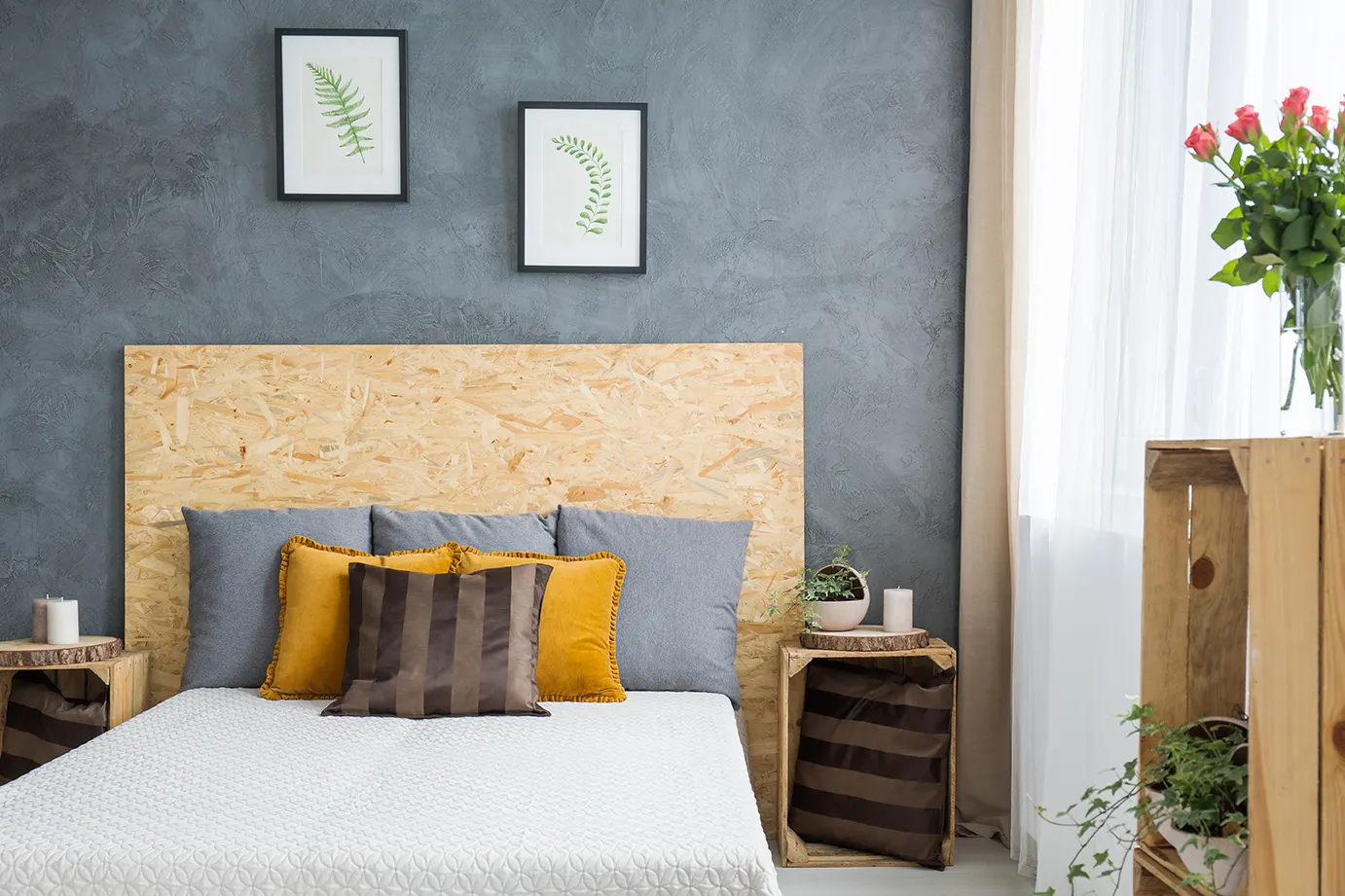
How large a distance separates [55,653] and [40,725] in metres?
0.26

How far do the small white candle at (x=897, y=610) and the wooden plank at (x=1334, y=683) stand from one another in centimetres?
181

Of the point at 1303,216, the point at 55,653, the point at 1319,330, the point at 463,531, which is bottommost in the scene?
the point at 55,653

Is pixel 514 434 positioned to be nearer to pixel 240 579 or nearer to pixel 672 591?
pixel 672 591

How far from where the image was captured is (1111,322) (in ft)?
7.32

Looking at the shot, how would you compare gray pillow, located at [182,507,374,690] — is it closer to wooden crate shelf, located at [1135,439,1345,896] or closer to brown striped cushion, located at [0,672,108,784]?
brown striped cushion, located at [0,672,108,784]

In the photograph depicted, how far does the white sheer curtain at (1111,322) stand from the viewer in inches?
70.6

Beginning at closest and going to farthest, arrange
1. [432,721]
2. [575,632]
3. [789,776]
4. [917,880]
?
[432,721], [575,632], [917,880], [789,776]

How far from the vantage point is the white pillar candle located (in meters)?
2.98

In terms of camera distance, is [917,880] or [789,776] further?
[789,776]

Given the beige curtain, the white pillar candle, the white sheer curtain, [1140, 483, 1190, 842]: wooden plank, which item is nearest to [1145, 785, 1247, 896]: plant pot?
[1140, 483, 1190, 842]: wooden plank

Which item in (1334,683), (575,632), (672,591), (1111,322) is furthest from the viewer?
(672,591)

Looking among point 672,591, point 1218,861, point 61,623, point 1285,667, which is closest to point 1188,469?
point 1285,667

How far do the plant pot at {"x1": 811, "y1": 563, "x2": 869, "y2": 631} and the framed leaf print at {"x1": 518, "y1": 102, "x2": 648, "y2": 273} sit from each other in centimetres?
109

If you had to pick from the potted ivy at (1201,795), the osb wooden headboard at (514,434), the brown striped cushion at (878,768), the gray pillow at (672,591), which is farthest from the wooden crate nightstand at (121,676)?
the potted ivy at (1201,795)
